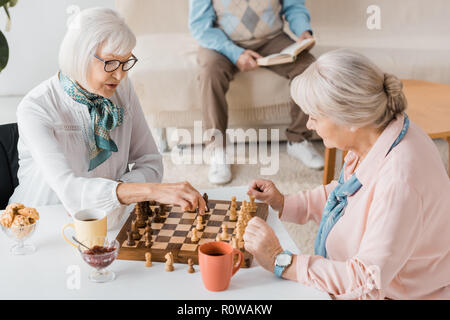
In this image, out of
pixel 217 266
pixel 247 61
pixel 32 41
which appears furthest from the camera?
pixel 32 41

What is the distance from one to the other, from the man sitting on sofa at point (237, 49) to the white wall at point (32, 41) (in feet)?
2.99

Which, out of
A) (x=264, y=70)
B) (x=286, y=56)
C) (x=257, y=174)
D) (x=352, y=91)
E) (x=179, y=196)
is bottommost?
(x=257, y=174)

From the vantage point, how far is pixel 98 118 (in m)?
1.65

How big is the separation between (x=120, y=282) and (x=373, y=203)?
1.97 feet

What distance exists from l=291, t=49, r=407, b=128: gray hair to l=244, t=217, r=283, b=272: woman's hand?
1.04 feet

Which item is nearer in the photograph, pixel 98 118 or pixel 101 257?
pixel 101 257

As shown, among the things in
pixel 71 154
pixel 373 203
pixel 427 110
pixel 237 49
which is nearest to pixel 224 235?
pixel 373 203

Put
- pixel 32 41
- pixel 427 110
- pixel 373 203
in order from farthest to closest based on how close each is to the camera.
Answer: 1. pixel 32 41
2. pixel 427 110
3. pixel 373 203

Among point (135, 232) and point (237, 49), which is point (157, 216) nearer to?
point (135, 232)

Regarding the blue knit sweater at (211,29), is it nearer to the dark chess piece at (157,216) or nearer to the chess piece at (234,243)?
the dark chess piece at (157,216)

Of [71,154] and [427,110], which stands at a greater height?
[71,154]

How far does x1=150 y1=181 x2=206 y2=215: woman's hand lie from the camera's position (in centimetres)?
141
